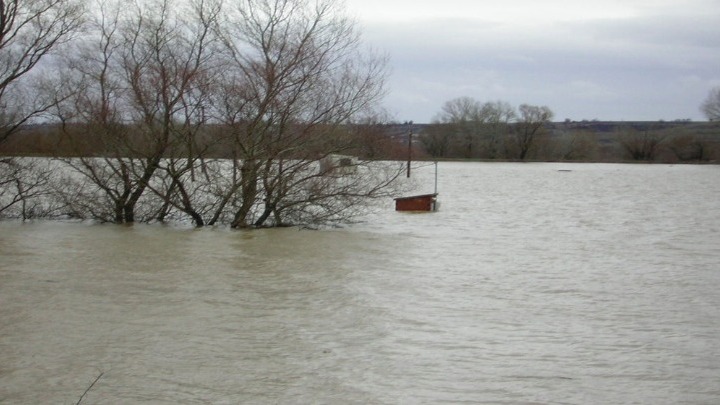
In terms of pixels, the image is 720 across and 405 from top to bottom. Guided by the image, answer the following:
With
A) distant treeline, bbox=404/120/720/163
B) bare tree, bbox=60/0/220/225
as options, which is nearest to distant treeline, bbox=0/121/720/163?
distant treeline, bbox=404/120/720/163

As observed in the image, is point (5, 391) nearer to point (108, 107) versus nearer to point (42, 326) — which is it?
point (42, 326)

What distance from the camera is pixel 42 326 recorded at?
10500 millimetres

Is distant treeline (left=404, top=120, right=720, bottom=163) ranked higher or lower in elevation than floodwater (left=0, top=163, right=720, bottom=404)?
higher

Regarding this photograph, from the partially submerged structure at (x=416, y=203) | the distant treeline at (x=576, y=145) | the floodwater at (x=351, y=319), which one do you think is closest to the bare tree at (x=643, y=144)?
the distant treeline at (x=576, y=145)

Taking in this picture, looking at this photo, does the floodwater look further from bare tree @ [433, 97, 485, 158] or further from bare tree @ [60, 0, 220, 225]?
bare tree @ [433, 97, 485, 158]

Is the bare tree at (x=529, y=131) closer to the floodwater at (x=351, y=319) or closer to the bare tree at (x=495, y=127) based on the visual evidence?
the bare tree at (x=495, y=127)

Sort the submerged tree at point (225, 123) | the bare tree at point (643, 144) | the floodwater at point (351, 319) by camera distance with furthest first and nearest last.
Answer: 1. the bare tree at point (643, 144)
2. the submerged tree at point (225, 123)
3. the floodwater at point (351, 319)

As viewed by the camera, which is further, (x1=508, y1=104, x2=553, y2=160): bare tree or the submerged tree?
(x1=508, y1=104, x2=553, y2=160): bare tree

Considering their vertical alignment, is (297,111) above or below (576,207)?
above

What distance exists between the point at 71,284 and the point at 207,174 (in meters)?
9.46

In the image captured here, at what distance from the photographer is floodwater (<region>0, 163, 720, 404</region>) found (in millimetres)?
8250

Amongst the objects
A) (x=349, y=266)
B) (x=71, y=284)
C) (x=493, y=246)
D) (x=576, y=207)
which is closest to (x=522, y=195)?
(x=576, y=207)

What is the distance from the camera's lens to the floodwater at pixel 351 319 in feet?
27.1

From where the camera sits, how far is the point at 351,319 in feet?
37.2
